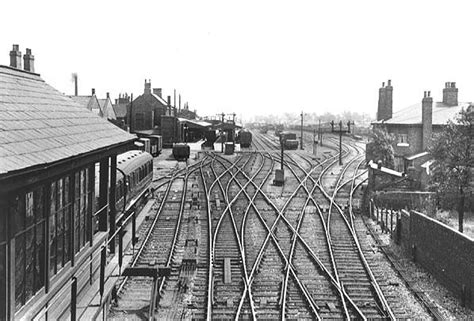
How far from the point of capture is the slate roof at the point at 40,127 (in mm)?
4883

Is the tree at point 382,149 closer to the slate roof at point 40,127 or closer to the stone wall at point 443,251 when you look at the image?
the stone wall at point 443,251

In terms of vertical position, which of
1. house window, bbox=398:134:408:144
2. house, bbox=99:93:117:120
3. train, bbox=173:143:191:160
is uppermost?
house, bbox=99:93:117:120

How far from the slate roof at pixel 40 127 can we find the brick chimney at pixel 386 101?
3819 centimetres

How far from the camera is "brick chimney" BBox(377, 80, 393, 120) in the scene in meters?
44.6

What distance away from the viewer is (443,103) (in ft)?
142

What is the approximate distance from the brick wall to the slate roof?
339 inches

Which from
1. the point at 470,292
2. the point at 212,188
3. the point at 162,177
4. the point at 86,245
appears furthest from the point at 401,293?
the point at 162,177

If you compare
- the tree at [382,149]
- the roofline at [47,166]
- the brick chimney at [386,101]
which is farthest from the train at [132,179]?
the brick chimney at [386,101]

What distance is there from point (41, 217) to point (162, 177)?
2444 centimetres

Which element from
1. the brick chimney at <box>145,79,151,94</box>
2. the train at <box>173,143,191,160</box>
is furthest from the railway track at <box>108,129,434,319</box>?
the brick chimney at <box>145,79,151,94</box>

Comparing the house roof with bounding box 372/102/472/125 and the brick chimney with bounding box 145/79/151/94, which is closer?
the house roof with bounding box 372/102/472/125

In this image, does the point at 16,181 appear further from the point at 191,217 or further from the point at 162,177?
the point at 162,177

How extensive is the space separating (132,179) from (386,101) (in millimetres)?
31106

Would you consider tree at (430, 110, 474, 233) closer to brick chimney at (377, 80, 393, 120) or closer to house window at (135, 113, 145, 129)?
brick chimney at (377, 80, 393, 120)
